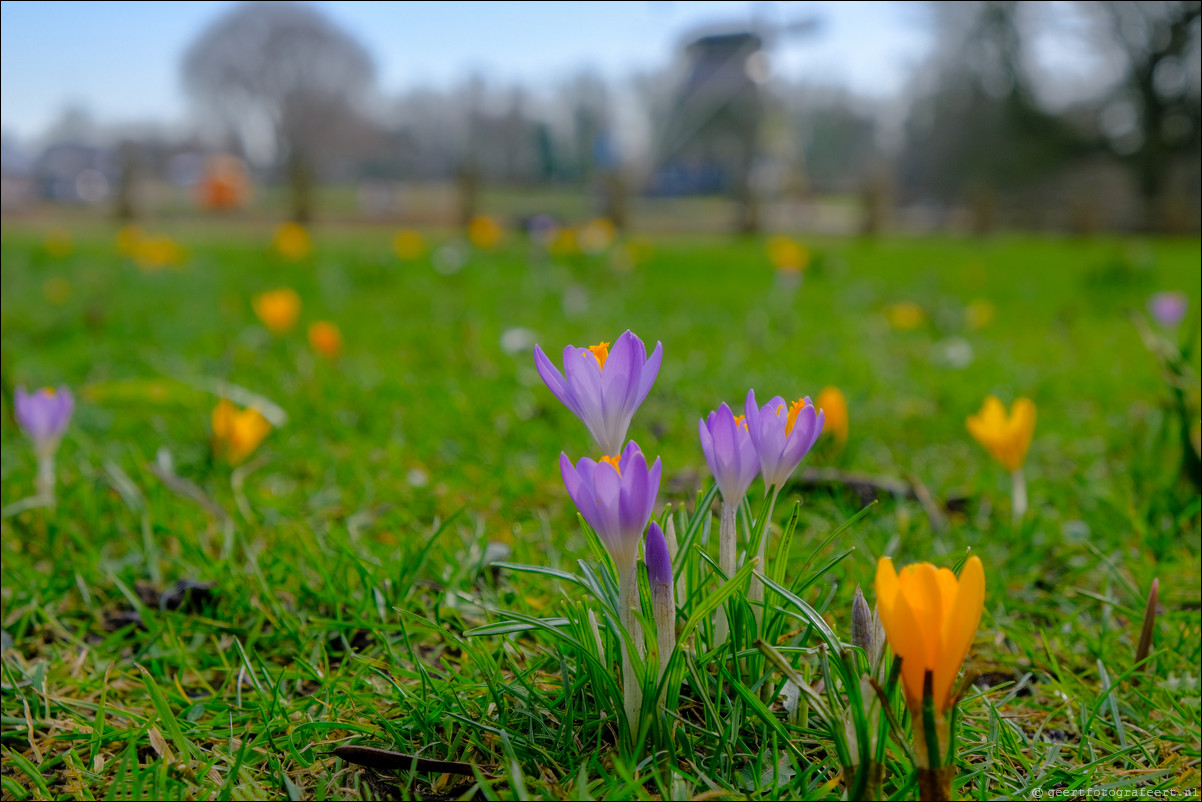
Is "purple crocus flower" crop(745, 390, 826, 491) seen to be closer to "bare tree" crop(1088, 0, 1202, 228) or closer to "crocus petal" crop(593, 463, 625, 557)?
"crocus petal" crop(593, 463, 625, 557)

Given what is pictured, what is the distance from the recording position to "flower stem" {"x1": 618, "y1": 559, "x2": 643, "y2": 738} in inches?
32.4

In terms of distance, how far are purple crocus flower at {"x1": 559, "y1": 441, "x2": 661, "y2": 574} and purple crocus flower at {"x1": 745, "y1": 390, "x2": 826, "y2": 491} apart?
0.45 ft

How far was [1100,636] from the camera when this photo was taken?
51.3 inches

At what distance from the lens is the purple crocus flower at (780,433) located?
0.82 metres

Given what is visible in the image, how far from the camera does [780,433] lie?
33.3 inches

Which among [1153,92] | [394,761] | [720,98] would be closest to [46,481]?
[394,761]

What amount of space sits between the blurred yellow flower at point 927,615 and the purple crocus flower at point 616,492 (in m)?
0.20

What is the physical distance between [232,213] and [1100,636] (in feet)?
66.3

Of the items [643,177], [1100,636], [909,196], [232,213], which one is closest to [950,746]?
[1100,636]

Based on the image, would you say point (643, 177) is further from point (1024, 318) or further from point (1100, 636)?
point (1100, 636)

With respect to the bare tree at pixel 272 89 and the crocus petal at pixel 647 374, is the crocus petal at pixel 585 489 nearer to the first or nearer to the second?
the crocus petal at pixel 647 374

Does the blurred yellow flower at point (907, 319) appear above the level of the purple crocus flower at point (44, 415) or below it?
below

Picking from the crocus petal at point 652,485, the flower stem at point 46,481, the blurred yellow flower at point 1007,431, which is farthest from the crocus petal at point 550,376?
the flower stem at point 46,481

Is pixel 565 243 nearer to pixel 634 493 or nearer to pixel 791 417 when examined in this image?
pixel 791 417
